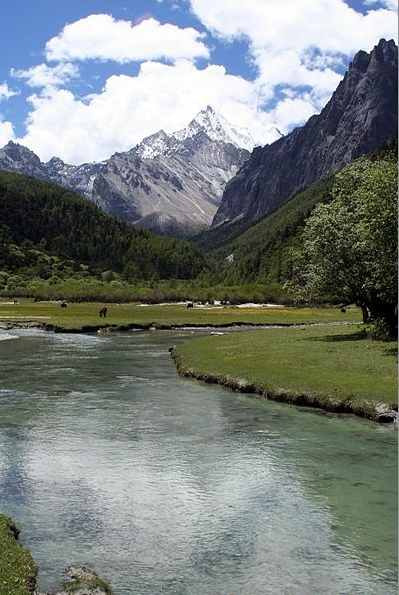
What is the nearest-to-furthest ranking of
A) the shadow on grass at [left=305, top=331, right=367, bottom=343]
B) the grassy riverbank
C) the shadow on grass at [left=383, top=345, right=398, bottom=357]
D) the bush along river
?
1. the bush along river
2. the grassy riverbank
3. the shadow on grass at [left=383, top=345, right=398, bottom=357]
4. the shadow on grass at [left=305, top=331, right=367, bottom=343]

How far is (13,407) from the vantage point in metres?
41.6

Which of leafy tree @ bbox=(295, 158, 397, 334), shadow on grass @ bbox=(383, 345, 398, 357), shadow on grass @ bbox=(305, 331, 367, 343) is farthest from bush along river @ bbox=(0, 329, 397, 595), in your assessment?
shadow on grass @ bbox=(305, 331, 367, 343)

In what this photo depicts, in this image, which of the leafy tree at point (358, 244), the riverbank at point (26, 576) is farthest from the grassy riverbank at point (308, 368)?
the riverbank at point (26, 576)

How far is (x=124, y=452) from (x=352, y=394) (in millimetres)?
15997

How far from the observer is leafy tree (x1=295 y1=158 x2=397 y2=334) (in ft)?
183

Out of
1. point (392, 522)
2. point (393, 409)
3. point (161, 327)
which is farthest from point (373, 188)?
point (161, 327)

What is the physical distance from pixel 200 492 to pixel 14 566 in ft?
30.3

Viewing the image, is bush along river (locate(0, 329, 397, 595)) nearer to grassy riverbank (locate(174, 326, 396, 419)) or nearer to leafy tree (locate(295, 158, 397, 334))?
grassy riverbank (locate(174, 326, 396, 419))

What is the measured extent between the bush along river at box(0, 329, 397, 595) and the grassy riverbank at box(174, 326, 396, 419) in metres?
1.83

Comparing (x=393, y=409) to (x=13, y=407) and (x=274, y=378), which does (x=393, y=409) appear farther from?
(x=13, y=407)

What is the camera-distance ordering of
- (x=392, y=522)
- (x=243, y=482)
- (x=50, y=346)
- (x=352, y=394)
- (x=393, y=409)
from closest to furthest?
(x=392, y=522) → (x=243, y=482) → (x=393, y=409) → (x=352, y=394) → (x=50, y=346)

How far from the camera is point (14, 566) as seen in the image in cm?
1711

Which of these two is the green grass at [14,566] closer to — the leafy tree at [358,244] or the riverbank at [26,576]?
the riverbank at [26,576]

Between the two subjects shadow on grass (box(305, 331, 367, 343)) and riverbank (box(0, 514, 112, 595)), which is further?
shadow on grass (box(305, 331, 367, 343))
